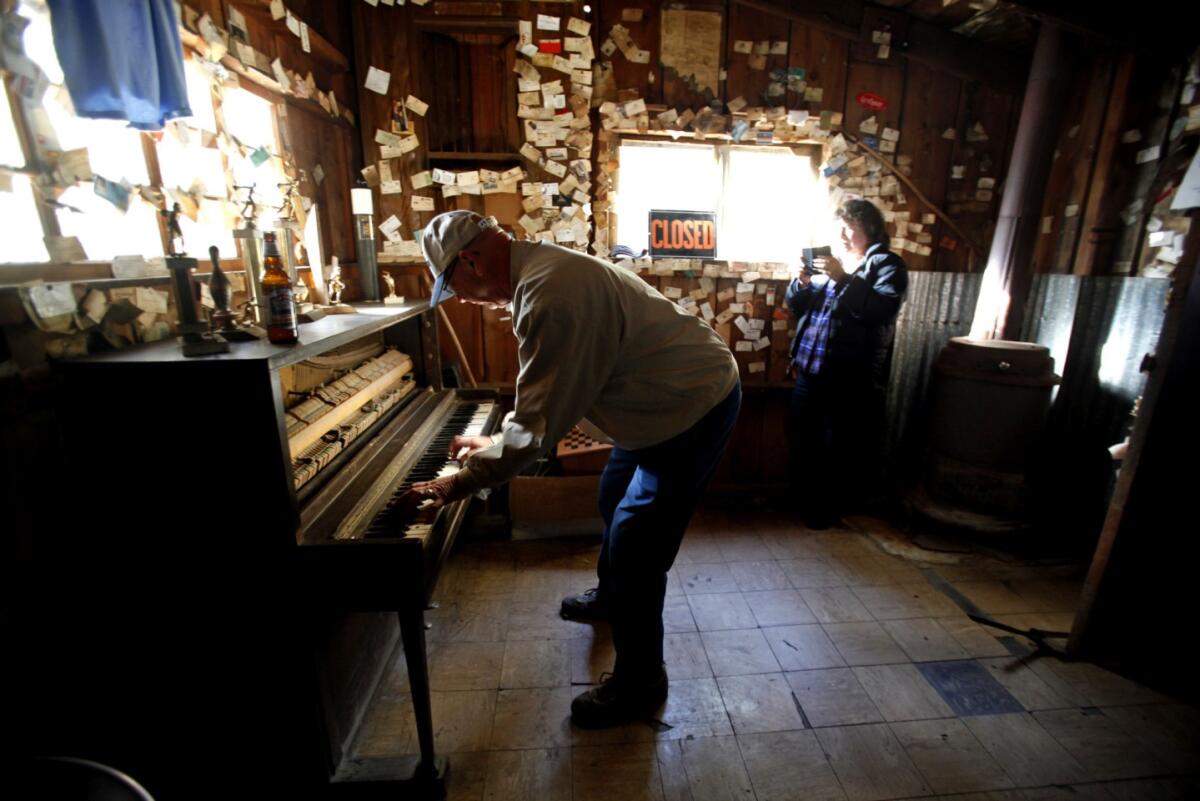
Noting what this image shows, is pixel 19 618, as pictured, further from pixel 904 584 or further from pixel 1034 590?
pixel 1034 590

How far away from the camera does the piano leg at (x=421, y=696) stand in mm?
1510

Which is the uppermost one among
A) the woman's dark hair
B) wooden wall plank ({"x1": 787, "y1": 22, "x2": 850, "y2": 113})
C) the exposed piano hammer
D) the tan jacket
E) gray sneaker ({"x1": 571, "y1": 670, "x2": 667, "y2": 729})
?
wooden wall plank ({"x1": 787, "y1": 22, "x2": 850, "y2": 113})

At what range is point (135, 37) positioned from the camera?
4.43 feet

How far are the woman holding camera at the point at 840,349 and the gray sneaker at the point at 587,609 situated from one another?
167 centimetres

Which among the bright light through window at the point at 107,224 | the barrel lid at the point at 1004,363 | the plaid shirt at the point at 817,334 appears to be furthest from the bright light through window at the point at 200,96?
the barrel lid at the point at 1004,363

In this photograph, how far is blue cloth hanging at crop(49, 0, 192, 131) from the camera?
49.0 inches

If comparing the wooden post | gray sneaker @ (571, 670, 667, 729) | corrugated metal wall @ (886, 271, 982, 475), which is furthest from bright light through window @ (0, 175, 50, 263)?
the wooden post

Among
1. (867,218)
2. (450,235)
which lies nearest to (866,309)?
(867,218)

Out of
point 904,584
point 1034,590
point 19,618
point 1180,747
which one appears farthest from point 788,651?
point 19,618

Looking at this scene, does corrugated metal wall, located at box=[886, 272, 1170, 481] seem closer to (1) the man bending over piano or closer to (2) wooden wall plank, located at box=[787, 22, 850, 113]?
(2) wooden wall plank, located at box=[787, 22, 850, 113]

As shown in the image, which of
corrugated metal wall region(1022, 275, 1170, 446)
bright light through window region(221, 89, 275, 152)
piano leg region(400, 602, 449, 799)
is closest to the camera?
piano leg region(400, 602, 449, 799)

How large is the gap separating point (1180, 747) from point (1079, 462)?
6.07 ft

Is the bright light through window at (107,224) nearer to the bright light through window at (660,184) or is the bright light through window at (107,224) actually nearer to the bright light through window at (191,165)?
the bright light through window at (191,165)

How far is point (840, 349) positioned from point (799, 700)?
194 cm
